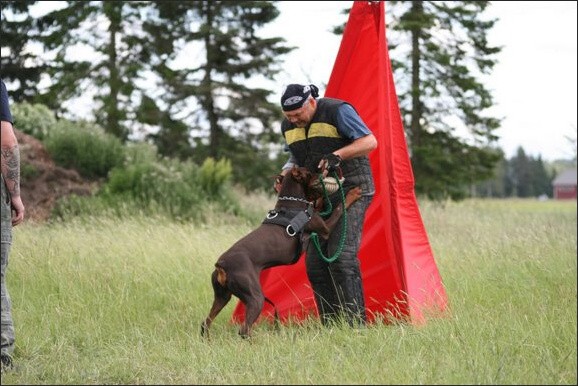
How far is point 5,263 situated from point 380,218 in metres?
2.87

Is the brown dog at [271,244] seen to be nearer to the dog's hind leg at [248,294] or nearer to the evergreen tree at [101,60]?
the dog's hind leg at [248,294]

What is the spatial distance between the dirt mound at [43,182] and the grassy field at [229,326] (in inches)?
163

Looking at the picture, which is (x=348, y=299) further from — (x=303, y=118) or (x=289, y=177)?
(x=303, y=118)

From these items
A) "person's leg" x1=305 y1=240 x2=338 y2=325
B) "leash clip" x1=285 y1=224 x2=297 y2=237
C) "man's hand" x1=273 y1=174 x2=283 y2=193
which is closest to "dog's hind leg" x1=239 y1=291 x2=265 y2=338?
"leash clip" x1=285 y1=224 x2=297 y2=237

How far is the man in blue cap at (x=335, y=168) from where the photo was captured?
17.6ft

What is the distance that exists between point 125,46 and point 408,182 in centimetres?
1720

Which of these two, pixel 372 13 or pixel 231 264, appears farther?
pixel 372 13

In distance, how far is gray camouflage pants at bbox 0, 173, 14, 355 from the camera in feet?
14.2

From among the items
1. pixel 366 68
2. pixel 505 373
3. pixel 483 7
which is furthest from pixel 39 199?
pixel 483 7

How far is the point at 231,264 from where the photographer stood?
503cm

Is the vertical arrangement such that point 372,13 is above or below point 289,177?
above

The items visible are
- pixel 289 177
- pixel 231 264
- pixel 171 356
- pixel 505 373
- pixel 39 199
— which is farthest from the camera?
pixel 39 199

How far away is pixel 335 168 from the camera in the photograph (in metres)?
5.32

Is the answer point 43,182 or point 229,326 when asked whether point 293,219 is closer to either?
point 229,326
